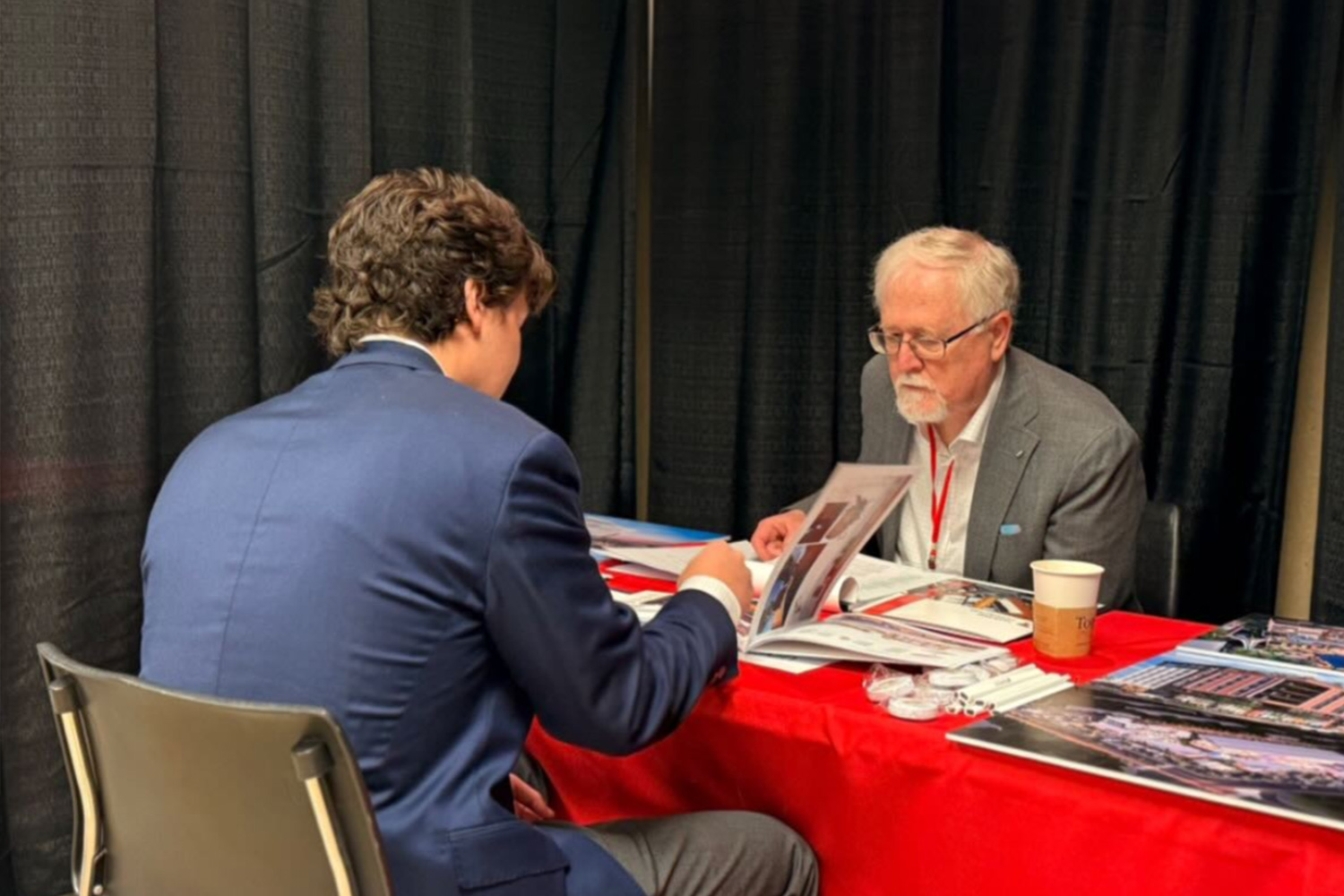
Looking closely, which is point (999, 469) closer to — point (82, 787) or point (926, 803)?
point (926, 803)

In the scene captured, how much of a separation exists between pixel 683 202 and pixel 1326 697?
234 centimetres

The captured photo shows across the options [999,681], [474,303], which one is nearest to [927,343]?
[999,681]

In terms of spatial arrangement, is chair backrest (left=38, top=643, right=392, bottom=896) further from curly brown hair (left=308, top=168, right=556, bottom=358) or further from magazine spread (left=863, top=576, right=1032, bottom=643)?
magazine spread (left=863, top=576, right=1032, bottom=643)

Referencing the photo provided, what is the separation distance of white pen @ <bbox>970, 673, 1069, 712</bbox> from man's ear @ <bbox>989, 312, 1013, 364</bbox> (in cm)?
92

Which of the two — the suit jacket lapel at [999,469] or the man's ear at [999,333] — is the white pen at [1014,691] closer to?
the suit jacket lapel at [999,469]

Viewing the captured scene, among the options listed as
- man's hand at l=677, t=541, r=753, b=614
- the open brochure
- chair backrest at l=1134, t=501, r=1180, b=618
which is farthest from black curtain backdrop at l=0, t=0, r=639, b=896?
chair backrest at l=1134, t=501, r=1180, b=618

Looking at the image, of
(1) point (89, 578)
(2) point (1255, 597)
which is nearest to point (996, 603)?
(2) point (1255, 597)

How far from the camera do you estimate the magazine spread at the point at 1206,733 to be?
48.8 inches

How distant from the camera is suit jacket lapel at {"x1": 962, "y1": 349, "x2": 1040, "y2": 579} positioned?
2.25m

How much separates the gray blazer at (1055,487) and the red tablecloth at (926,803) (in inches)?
14.6

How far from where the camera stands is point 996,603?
1.93 metres

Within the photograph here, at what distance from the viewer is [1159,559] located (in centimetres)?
230

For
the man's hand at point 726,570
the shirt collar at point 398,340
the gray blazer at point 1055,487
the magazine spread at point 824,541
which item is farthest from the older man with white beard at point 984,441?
the shirt collar at point 398,340

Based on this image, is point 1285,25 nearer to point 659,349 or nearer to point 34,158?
point 659,349
